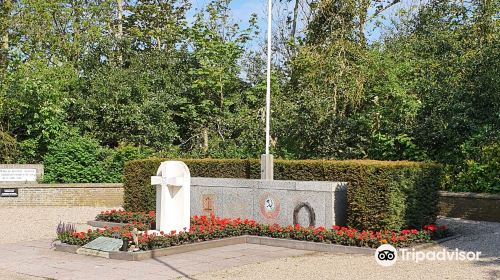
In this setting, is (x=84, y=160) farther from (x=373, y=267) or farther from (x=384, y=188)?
(x=373, y=267)

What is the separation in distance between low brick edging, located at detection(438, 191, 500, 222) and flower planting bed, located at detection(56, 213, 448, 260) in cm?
350

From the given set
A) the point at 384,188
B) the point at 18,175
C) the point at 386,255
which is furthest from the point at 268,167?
the point at 18,175

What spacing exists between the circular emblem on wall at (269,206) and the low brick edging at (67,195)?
9.61 meters

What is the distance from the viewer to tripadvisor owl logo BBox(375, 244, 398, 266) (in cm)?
1105

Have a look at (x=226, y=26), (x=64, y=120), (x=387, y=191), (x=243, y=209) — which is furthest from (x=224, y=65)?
(x=387, y=191)

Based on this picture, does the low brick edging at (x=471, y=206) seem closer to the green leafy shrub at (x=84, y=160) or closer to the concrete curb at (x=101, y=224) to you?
the concrete curb at (x=101, y=224)

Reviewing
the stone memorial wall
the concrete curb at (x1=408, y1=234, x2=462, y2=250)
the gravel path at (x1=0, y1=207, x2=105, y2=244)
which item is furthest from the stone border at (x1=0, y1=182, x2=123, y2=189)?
the concrete curb at (x1=408, y1=234, x2=462, y2=250)

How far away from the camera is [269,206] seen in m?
14.9

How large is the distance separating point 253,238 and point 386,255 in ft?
11.1

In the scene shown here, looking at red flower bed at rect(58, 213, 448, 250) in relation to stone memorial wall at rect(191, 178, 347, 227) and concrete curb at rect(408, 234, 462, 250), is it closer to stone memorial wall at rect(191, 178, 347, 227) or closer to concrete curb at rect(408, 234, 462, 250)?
concrete curb at rect(408, 234, 462, 250)

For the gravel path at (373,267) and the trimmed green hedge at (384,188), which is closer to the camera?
the gravel path at (373,267)

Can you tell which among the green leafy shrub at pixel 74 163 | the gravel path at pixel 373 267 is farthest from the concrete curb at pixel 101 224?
the green leafy shrub at pixel 74 163

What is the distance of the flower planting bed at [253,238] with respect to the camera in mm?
12180

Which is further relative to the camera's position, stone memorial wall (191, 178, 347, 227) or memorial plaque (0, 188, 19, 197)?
memorial plaque (0, 188, 19, 197)
